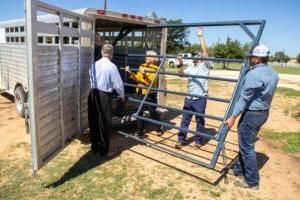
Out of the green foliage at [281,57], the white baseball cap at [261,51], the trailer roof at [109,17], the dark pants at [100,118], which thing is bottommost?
the green foliage at [281,57]

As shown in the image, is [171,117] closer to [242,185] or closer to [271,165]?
[271,165]

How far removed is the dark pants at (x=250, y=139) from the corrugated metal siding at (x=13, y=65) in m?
4.98

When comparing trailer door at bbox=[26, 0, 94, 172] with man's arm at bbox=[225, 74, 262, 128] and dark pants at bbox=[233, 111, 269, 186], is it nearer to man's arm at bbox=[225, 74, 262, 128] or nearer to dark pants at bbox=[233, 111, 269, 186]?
man's arm at bbox=[225, 74, 262, 128]

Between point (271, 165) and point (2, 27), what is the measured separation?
26.3 feet

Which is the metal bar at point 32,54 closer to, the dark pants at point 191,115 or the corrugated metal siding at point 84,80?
the corrugated metal siding at point 84,80

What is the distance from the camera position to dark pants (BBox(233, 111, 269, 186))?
4129 mm

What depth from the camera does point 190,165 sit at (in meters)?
4.98

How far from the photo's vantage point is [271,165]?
5211 mm

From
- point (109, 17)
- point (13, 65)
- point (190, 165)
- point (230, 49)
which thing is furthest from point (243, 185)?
point (230, 49)

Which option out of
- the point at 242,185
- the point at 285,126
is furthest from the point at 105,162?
the point at 285,126

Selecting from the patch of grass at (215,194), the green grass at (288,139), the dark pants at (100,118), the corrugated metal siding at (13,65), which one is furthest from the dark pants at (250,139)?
the corrugated metal siding at (13,65)

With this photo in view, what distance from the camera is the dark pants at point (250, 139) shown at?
413cm

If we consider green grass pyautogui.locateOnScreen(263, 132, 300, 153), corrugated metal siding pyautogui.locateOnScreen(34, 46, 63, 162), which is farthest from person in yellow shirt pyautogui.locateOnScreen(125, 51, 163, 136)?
green grass pyautogui.locateOnScreen(263, 132, 300, 153)

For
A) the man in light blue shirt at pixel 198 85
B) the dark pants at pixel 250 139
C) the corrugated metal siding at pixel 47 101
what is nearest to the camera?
the corrugated metal siding at pixel 47 101
